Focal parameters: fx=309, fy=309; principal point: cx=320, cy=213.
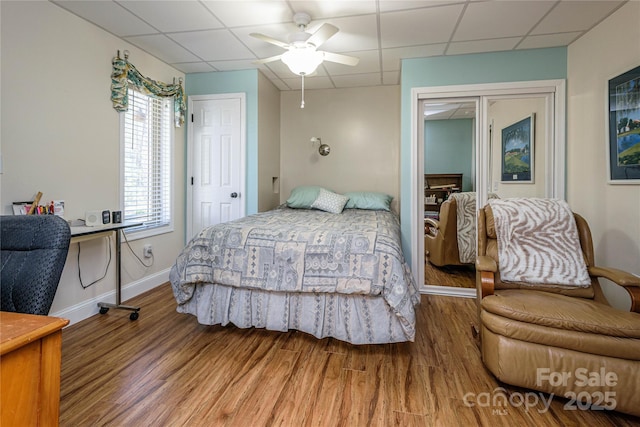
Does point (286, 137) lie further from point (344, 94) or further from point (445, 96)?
point (445, 96)

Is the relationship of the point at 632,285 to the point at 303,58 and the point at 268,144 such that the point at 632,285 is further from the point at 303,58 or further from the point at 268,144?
the point at 268,144

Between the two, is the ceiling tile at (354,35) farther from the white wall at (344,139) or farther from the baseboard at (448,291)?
the baseboard at (448,291)

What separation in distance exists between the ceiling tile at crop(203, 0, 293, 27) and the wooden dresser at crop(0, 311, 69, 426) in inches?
97.3

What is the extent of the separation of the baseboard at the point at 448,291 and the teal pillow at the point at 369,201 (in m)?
1.07

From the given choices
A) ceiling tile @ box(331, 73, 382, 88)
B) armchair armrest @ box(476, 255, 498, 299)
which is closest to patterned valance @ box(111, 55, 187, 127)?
ceiling tile @ box(331, 73, 382, 88)

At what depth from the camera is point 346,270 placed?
2088 mm

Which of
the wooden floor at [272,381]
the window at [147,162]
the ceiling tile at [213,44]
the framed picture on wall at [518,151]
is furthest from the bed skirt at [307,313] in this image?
the ceiling tile at [213,44]

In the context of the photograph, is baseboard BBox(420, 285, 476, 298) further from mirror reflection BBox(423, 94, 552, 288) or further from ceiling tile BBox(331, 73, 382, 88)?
ceiling tile BBox(331, 73, 382, 88)

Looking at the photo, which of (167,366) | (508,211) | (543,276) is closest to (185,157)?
(167,366)

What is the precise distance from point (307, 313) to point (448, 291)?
6.27 ft

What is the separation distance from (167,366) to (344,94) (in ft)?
12.8

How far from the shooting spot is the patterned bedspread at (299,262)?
80.2 inches

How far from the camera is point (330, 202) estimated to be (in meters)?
3.82

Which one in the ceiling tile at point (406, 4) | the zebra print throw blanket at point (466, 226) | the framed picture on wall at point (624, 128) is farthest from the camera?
the zebra print throw blanket at point (466, 226)
